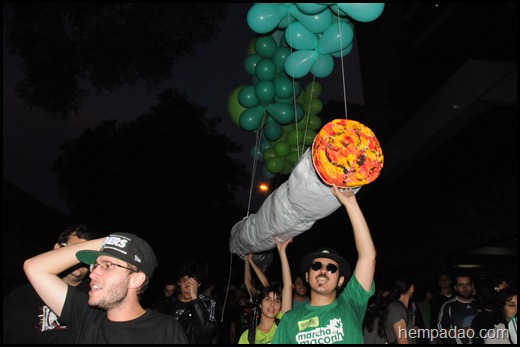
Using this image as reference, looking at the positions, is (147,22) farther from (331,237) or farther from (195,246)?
(331,237)

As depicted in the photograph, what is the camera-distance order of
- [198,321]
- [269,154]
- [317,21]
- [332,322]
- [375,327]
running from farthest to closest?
[269,154], [375,327], [317,21], [198,321], [332,322]

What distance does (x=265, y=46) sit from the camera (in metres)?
5.41

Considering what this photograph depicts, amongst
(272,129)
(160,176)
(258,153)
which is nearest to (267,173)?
(258,153)

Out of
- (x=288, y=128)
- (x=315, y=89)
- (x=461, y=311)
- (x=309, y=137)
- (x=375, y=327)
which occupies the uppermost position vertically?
(x=315, y=89)

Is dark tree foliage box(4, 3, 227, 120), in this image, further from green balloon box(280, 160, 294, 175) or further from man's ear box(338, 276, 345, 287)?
man's ear box(338, 276, 345, 287)

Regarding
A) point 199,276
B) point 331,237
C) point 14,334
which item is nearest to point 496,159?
point 199,276

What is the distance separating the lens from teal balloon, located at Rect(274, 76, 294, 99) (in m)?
5.23

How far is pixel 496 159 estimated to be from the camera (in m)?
8.02

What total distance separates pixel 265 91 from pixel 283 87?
0.24 metres

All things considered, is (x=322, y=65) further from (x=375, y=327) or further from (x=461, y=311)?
(x=461, y=311)

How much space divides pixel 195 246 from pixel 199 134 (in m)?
4.57

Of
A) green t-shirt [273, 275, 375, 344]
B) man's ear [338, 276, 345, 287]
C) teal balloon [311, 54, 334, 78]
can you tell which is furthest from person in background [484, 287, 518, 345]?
teal balloon [311, 54, 334, 78]

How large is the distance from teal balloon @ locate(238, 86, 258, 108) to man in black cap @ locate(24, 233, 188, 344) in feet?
11.7

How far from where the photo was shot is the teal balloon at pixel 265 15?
423 centimetres
